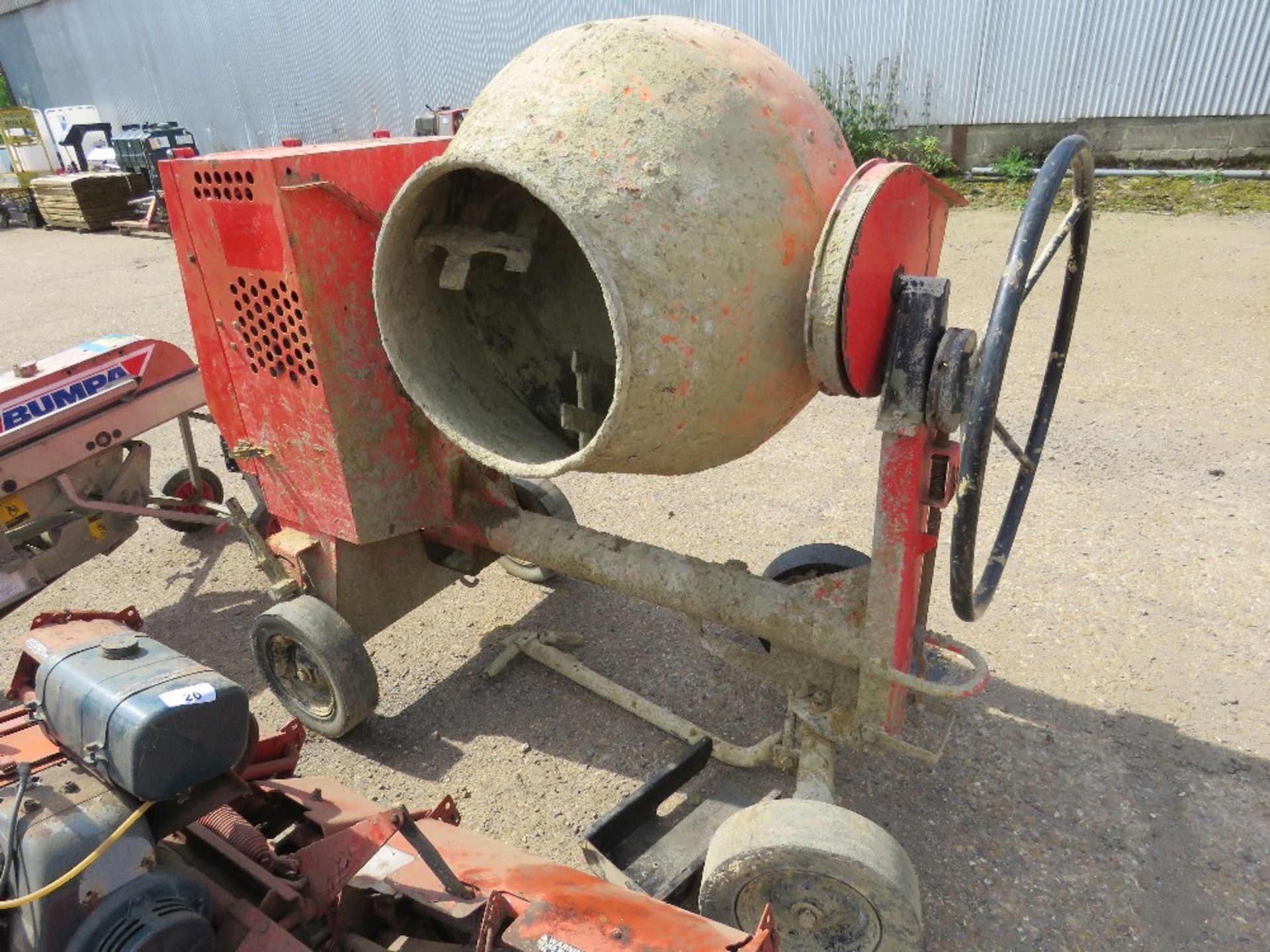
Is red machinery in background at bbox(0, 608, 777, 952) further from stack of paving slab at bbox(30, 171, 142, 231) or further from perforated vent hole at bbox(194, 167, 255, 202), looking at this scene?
stack of paving slab at bbox(30, 171, 142, 231)

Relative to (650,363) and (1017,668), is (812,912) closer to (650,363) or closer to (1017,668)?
(650,363)

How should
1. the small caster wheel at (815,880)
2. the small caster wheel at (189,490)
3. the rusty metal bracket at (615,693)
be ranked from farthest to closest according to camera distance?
the small caster wheel at (189,490) < the rusty metal bracket at (615,693) < the small caster wheel at (815,880)

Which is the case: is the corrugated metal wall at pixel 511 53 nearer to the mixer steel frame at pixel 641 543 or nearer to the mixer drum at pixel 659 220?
the mixer steel frame at pixel 641 543

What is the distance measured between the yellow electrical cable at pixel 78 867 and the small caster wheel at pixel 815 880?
1.19 m

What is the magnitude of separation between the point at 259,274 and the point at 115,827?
57.2 inches

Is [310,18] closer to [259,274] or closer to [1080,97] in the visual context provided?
[1080,97]

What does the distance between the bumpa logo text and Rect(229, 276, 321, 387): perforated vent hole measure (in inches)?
47.1

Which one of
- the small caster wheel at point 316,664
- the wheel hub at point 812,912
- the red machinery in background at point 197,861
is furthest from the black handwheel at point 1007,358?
the small caster wheel at point 316,664

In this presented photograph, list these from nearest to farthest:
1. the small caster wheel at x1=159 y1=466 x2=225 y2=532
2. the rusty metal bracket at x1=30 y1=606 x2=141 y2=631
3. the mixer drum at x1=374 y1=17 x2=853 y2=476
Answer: the mixer drum at x1=374 y1=17 x2=853 y2=476, the rusty metal bracket at x1=30 y1=606 x2=141 y2=631, the small caster wheel at x1=159 y1=466 x2=225 y2=532

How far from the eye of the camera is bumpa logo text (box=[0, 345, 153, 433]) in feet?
10.7

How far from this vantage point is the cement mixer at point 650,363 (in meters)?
1.79

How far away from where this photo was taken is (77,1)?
19469 mm

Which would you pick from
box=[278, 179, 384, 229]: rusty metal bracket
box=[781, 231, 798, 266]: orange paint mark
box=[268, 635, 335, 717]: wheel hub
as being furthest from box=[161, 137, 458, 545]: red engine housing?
box=[781, 231, 798, 266]: orange paint mark

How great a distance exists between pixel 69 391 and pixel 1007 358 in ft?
10.8
